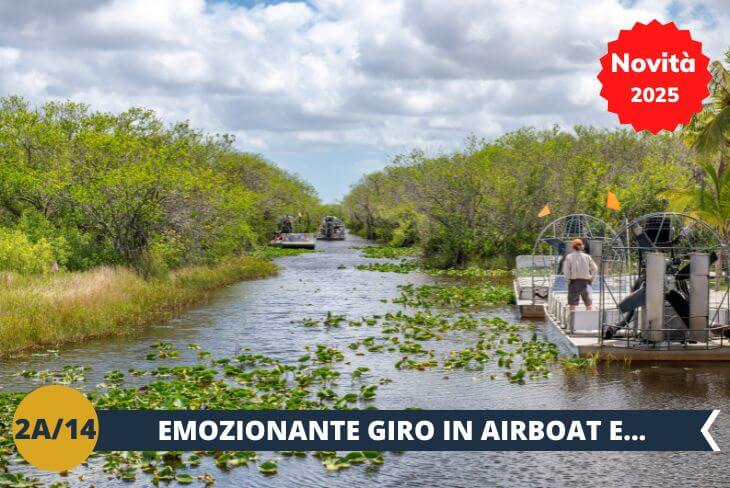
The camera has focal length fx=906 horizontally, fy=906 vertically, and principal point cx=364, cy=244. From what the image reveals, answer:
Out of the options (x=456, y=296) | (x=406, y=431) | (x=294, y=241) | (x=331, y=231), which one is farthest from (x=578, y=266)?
(x=331, y=231)

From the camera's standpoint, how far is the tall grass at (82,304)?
23672 millimetres

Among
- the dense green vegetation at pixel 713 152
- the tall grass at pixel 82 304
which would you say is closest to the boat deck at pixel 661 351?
the dense green vegetation at pixel 713 152

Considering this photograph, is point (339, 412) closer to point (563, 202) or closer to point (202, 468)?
point (202, 468)

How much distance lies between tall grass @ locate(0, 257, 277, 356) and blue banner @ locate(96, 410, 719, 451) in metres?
9.81

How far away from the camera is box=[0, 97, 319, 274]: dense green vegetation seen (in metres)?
35.0

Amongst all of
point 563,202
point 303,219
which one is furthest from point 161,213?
point 303,219

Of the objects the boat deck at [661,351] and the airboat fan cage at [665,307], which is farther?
the boat deck at [661,351]

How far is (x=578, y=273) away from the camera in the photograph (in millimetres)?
24891

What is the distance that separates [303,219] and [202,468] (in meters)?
91.8

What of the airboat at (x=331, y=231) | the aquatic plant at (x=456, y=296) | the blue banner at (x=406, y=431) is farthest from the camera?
the airboat at (x=331, y=231)

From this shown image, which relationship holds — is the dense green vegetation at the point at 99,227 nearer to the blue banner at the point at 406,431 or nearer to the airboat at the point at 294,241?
the blue banner at the point at 406,431

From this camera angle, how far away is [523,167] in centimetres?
5225

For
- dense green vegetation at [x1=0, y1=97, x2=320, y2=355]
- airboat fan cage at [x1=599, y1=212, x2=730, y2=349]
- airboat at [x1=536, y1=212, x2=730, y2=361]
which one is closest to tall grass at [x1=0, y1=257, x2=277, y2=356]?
dense green vegetation at [x1=0, y1=97, x2=320, y2=355]

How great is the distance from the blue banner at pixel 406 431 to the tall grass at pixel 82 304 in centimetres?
981
